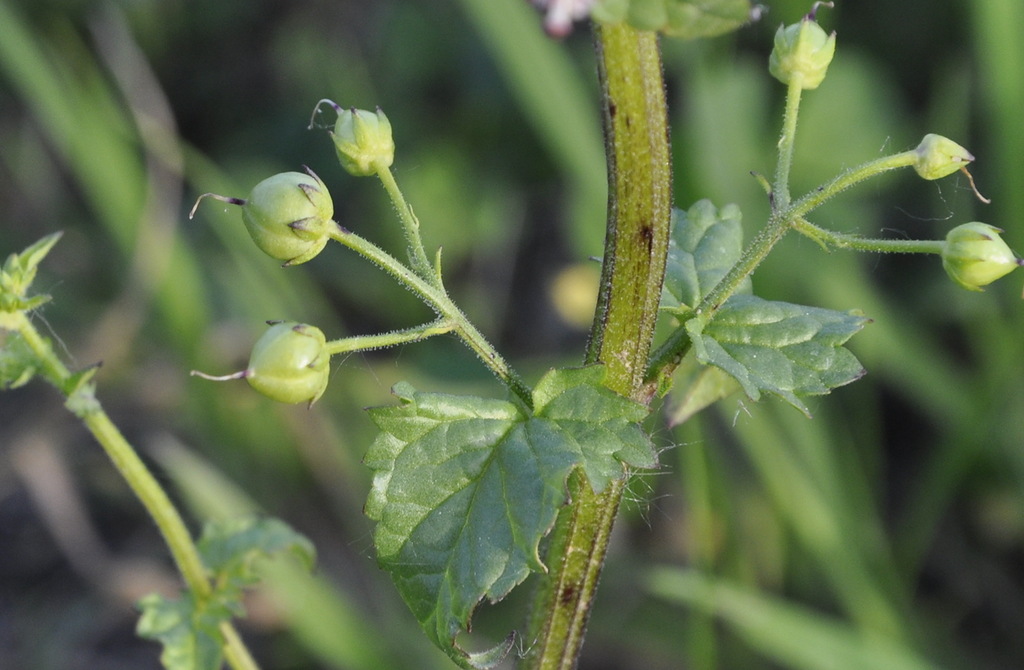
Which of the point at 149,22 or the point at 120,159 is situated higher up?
the point at 149,22

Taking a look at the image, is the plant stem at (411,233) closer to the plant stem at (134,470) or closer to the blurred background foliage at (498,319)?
the plant stem at (134,470)

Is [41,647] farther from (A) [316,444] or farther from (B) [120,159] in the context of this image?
(B) [120,159]

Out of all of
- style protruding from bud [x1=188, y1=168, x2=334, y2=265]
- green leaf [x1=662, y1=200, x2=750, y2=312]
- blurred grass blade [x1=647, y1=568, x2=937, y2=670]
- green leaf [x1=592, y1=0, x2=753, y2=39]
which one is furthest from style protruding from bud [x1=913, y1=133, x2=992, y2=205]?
blurred grass blade [x1=647, y1=568, x2=937, y2=670]

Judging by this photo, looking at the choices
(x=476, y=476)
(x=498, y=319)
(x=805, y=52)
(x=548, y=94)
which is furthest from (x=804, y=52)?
(x=498, y=319)

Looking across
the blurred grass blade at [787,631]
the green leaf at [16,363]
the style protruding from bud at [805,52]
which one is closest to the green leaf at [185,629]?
the green leaf at [16,363]

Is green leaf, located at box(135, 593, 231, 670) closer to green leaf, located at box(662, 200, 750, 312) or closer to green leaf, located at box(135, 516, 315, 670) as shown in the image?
green leaf, located at box(135, 516, 315, 670)

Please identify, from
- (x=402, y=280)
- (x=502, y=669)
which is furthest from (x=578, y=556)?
(x=502, y=669)
